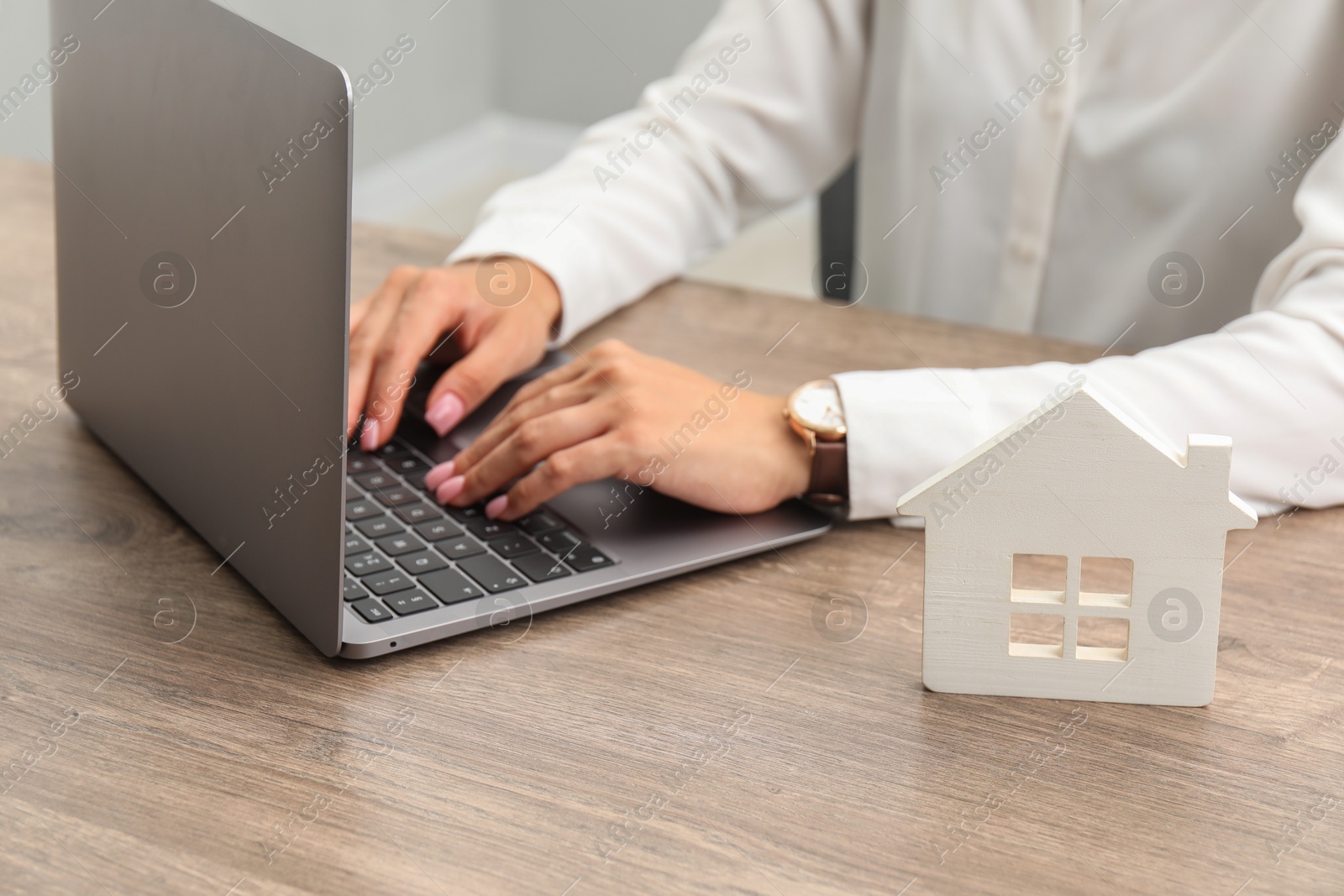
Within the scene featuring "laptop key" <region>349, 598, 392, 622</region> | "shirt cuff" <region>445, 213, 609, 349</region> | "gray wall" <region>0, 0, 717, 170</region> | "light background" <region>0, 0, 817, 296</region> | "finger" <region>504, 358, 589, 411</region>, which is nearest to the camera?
"laptop key" <region>349, 598, 392, 622</region>

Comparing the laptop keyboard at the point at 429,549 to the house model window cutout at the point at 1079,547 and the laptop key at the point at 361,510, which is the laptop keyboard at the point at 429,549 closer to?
the laptop key at the point at 361,510

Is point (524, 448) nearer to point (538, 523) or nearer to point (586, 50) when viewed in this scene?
point (538, 523)

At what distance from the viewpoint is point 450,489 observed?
0.76m

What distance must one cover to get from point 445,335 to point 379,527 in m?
0.29

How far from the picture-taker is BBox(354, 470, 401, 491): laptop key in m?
0.78

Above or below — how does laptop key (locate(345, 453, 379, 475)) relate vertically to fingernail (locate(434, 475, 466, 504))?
below

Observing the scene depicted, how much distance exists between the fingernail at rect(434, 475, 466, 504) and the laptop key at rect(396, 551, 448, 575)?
0.07 meters

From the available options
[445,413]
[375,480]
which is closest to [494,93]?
[445,413]

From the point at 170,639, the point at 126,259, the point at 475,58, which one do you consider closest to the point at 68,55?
the point at 126,259

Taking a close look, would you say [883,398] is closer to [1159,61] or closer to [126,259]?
[126,259]

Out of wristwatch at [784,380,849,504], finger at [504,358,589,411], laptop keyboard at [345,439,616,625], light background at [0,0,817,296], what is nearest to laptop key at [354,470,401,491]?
laptop keyboard at [345,439,616,625]

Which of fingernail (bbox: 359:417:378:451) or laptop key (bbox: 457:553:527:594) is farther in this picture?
fingernail (bbox: 359:417:378:451)

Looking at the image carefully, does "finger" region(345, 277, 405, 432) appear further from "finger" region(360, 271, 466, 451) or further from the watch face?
the watch face

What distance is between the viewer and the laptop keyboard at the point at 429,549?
25.8 inches
